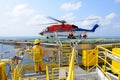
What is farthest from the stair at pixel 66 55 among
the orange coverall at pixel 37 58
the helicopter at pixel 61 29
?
the helicopter at pixel 61 29

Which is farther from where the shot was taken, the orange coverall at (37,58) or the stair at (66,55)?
the stair at (66,55)

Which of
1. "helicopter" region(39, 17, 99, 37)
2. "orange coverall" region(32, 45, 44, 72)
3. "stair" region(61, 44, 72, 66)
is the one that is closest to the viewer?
"orange coverall" region(32, 45, 44, 72)

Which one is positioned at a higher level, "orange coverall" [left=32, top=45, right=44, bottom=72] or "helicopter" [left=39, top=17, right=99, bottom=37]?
"helicopter" [left=39, top=17, right=99, bottom=37]

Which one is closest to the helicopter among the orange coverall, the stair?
the stair

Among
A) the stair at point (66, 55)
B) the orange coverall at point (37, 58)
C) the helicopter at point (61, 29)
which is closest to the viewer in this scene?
the orange coverall at point (37, 58)

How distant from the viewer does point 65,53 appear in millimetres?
13516

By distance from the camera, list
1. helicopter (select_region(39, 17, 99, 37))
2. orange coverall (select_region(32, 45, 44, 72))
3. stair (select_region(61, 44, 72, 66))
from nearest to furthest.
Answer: orange coverall (select_region(32, 45, 44, 72)) < stair (select_region(61, 44, 72, 66)) < helicopter (select_region(39, 17, 99, 37))

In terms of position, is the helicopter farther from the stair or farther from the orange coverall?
the orange coverall

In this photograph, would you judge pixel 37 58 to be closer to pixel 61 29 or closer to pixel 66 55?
pixel 66 55

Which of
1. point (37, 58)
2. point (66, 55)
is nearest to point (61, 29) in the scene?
point (66, 55)

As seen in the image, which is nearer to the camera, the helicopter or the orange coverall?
the orange coverall

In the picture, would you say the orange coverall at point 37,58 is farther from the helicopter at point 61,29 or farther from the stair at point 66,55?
the helicopter at point 61,29

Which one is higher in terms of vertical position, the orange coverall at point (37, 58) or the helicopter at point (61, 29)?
the helicopter at point (61, 29)

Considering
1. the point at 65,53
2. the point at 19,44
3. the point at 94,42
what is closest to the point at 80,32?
the point at 94,42
